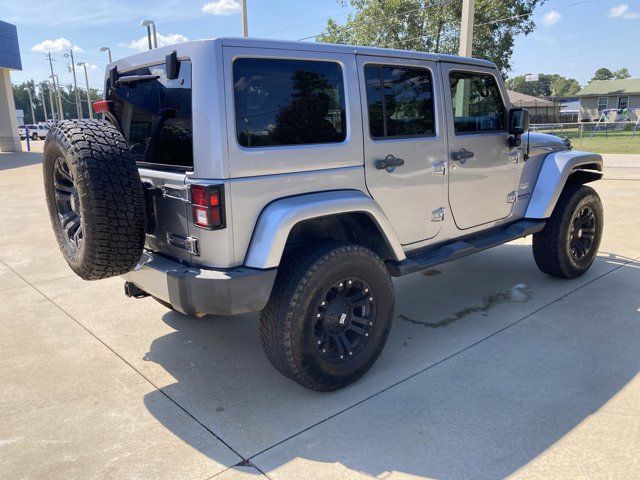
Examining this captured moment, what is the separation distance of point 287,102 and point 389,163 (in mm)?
821

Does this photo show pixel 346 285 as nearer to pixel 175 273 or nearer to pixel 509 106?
pixel 175 273

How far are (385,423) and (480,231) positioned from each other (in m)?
2.11

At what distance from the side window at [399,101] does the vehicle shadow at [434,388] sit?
158 cm

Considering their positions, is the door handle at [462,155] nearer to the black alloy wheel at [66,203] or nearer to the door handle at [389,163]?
the door handle at [389,163]

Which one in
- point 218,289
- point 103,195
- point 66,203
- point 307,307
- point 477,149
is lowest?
point 307,307

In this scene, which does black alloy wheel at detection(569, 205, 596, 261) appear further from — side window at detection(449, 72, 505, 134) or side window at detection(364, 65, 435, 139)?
side window at detection(364, 65, 435, 139)

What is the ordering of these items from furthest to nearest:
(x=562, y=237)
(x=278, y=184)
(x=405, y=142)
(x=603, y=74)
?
(x=603, y=74) → (x=562, y=237) → (x=405, y=142) → (x=278, y=184)

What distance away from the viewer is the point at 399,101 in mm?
3477

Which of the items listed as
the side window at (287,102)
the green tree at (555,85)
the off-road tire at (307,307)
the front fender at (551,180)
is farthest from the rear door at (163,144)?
the green tree at (555,85)

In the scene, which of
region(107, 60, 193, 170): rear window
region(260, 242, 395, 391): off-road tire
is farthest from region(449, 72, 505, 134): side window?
region(107, 60, 193, 170): rear window

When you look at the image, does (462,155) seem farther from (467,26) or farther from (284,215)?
(467,26)

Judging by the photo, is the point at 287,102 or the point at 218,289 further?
the point at 287,102

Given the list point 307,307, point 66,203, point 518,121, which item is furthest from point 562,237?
point 66,203

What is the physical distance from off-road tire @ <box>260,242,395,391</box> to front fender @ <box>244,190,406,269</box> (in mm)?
199
